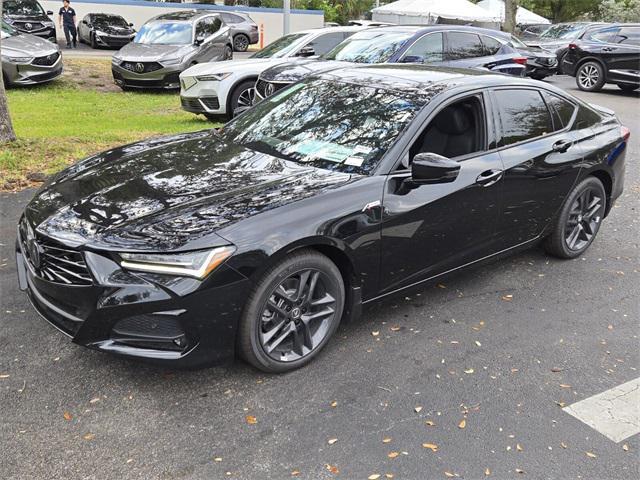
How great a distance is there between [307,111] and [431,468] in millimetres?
→ 2520

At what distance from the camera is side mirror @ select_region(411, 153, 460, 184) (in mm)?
3404

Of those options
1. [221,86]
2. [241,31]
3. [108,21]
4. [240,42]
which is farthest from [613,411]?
[240,42]

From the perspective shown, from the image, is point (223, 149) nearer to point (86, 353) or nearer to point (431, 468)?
point (86, 353)

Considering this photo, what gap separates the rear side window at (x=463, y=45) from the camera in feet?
32.6

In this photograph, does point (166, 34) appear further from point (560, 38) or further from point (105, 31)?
point (560, 38)

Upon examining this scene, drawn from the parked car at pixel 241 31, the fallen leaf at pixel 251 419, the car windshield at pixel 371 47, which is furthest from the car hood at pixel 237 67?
the parked car at pixel 241 31

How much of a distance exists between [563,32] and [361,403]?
800 inches

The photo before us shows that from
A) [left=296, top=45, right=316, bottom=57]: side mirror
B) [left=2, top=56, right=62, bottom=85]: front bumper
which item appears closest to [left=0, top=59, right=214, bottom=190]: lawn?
[left=2, top=56, right=62, bottom=85]: front bumper

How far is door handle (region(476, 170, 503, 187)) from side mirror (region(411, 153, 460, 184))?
52cm

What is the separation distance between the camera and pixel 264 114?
4477mm

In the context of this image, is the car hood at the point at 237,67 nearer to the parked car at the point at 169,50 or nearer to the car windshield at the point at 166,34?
the parked car at the point at 169,50

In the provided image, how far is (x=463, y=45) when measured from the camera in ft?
A: 33.4

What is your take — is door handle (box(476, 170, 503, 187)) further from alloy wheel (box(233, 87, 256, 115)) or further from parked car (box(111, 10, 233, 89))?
parked car (box(111, 10, 233, 89))

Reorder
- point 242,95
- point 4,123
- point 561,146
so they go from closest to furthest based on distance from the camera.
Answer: point 561,146
point 4,123
point 242,95
